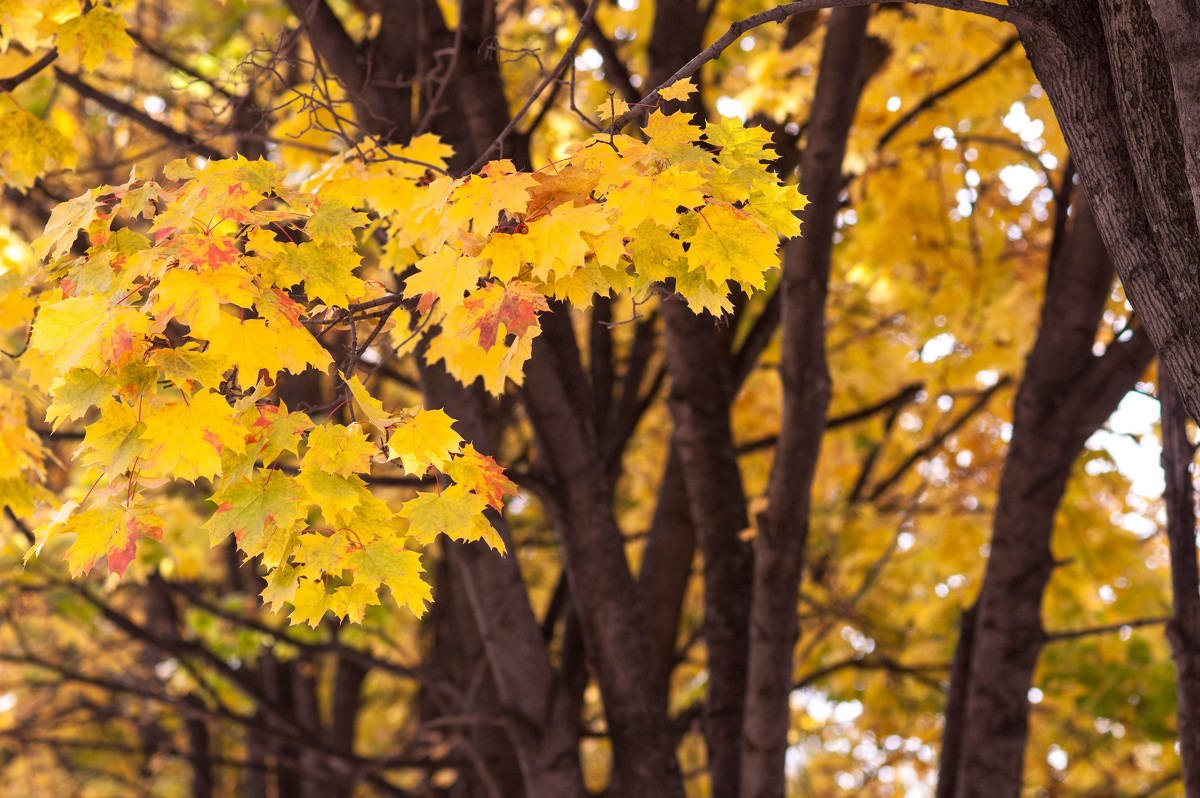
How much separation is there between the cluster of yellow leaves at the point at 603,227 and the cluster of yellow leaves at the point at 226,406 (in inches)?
12.4

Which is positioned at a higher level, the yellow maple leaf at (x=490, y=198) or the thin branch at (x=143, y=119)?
the thin branch at (x=143, y=119)

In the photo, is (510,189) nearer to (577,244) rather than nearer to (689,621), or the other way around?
(577,244)

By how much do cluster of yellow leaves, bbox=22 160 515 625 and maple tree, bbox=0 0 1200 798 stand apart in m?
0.01

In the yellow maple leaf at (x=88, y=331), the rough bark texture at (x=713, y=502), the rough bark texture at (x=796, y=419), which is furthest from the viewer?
the rough bark texture at (x=713, y=502)

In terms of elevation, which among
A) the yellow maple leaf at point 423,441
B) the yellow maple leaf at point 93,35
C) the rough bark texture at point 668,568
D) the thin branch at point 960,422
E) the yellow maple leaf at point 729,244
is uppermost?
the thin branch at point 960,422

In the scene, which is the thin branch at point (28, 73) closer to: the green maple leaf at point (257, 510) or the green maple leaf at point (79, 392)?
the green maple leaf at point (79, 392)

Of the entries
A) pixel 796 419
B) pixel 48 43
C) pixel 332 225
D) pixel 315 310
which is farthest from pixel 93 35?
pixel 796 419

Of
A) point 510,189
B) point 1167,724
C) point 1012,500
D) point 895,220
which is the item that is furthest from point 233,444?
point 1167,724

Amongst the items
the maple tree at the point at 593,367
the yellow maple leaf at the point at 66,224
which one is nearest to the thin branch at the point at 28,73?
the maple tree at the point at 593,367

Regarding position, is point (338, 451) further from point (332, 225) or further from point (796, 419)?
point (796, 419)

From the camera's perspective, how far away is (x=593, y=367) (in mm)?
5430

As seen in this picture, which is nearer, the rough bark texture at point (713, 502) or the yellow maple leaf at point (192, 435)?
the yellow maple leaf at point (192, 435)

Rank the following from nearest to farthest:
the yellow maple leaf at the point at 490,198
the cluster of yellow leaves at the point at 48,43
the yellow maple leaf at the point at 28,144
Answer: the yellow maple leaf at the point at 490,198 < the cluster of yellow leaves at the point at 48,43 < the yellow maple leaf at the point at 28,144

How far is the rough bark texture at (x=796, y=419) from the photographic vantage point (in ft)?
11.7
